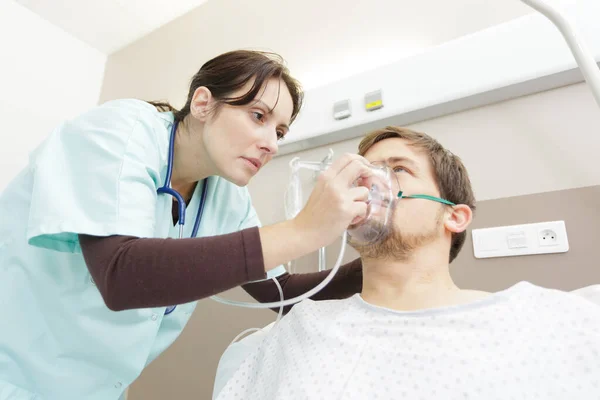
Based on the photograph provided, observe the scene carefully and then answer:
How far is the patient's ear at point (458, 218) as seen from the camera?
0.96m

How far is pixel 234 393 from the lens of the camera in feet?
2.69

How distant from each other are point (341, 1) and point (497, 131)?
0.96m

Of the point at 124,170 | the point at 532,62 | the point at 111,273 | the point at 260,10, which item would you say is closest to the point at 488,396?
the point at 111,273

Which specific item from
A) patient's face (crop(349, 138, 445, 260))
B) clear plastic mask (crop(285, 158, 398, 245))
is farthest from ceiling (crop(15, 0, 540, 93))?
clear plastic mask (crop(285, 158, 398, 245))

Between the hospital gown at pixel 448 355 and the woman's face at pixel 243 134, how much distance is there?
1.42 feet

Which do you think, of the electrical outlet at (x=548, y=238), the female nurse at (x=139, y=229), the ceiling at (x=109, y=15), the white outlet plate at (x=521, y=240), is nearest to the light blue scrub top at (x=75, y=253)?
the female nurse at (x=139, y=229)

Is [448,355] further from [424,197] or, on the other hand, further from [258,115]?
[258,115]

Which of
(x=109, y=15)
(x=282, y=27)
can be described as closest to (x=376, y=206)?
(x=282, y=27)

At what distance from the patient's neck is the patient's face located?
3 cm

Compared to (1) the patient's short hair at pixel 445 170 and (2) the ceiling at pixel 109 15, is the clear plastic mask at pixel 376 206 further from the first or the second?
(2) the ceiling at pixel 109 15

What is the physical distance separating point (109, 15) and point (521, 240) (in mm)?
2573

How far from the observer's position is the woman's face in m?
0.96

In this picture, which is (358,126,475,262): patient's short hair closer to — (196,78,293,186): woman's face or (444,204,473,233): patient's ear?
(444,204,473,233): patient's ear

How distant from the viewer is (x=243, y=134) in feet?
3.15
